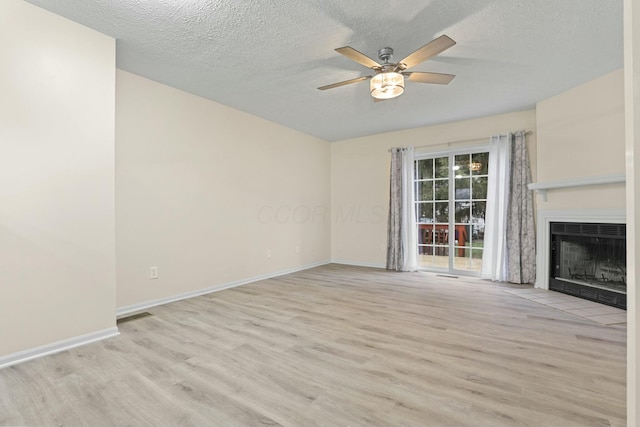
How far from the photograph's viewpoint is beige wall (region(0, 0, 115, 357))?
2.09 m

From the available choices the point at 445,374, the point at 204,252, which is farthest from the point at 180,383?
the point at 204,252

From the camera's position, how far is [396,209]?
5414 mm

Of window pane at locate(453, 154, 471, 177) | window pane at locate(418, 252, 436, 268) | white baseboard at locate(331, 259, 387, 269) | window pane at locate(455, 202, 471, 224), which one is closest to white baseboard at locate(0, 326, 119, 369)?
white baseboard at locate(331, 259, 387, 269)

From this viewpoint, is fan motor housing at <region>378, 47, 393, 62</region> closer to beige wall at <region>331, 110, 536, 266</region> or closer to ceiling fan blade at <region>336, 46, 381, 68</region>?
ceiling fan blade at <region>336, 46, 381, 68</region>

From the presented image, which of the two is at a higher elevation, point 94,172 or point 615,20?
point 615,20

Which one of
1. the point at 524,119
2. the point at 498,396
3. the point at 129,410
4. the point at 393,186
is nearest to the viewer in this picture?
the point at 129,410

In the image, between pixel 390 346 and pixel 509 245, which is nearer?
pixel 390 346

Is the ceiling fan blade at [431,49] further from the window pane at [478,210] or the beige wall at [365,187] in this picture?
the window pane at [478,210]

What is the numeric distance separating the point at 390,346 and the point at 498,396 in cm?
80

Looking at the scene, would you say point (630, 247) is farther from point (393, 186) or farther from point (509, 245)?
point (393, 186)

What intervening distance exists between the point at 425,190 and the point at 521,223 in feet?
5.28

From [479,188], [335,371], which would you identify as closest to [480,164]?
[479,188]

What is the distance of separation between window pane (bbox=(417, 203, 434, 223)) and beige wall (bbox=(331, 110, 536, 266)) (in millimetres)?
640

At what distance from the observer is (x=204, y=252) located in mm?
3893
